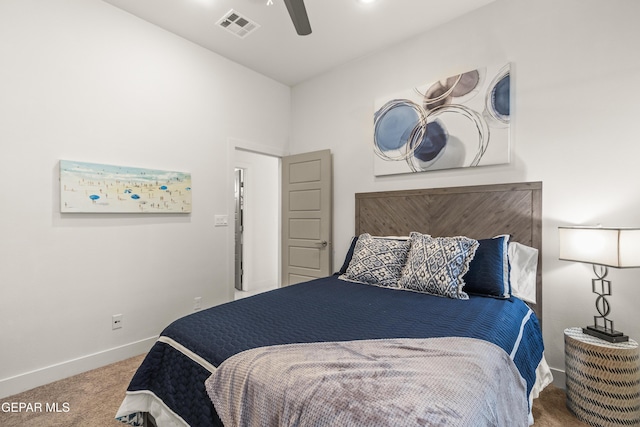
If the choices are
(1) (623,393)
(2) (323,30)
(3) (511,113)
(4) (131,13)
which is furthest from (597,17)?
(4) (131,13)

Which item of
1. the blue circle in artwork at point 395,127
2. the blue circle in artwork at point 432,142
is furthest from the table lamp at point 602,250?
the blue circle in artwork at point 395,127

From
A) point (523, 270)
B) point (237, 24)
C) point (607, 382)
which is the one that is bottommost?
point (607, 382)

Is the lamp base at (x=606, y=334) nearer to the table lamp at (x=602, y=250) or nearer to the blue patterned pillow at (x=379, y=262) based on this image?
the table lamp at (x=602, y=250)

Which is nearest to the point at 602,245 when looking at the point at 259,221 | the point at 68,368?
the point at 68,368

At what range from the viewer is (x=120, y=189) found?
8.24 ft

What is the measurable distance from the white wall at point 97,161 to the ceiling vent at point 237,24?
50cm

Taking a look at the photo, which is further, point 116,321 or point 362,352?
point 116,321

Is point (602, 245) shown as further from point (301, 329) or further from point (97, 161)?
point (97, 161)

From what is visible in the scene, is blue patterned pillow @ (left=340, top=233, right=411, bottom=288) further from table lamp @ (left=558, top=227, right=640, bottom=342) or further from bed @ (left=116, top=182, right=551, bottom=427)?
table lamp @ (left=558, top=227, right=640, bottom=342)

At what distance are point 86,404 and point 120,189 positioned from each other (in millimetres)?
1558

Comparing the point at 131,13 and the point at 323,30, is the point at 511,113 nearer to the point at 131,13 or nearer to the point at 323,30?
the point at 323,30

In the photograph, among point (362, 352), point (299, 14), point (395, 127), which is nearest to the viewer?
point (362, 352)

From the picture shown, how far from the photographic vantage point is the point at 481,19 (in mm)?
2523

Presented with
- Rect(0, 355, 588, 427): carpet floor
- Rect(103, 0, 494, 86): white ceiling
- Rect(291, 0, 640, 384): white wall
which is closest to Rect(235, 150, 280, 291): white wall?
Rect(103, 0, 494, 86): white ceiling
